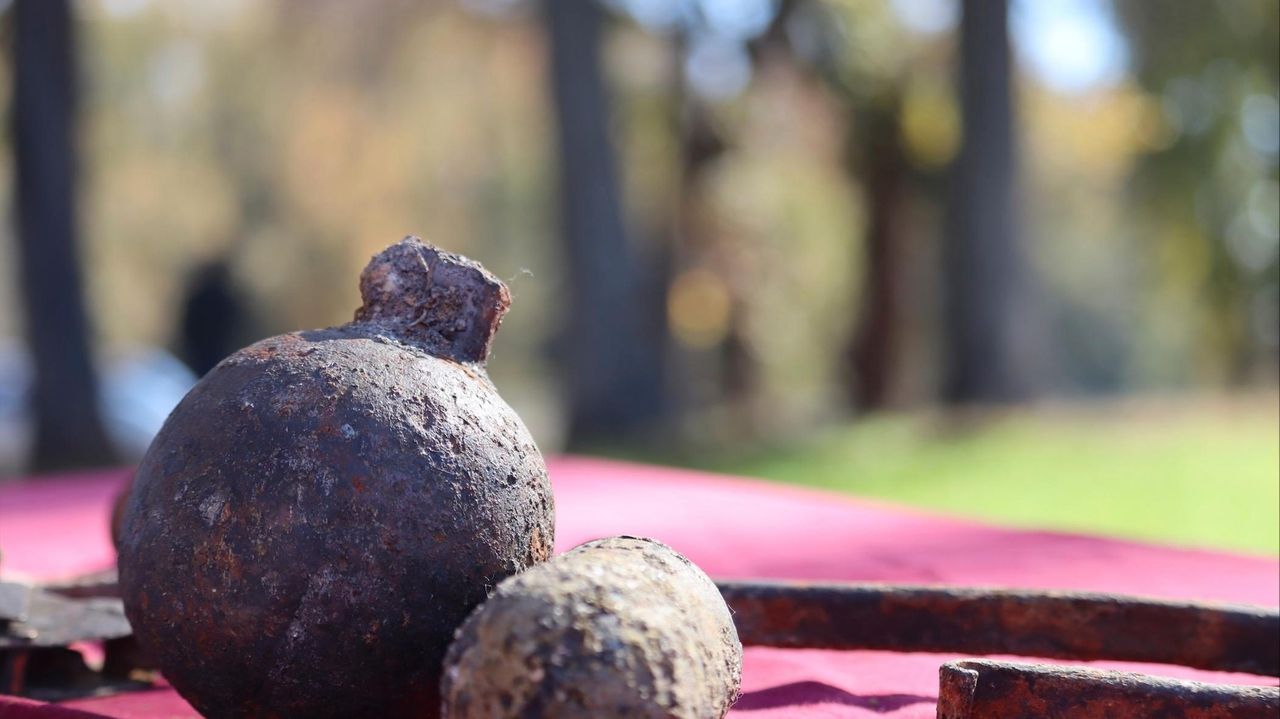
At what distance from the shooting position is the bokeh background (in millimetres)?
12359

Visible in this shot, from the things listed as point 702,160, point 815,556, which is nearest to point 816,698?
point 815,556

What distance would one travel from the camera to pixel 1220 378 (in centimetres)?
2323

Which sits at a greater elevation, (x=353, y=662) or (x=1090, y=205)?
(x=1090, y=205)

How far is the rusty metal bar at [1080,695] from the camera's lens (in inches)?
105

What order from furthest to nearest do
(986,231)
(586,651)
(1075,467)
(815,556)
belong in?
1. (986,231)
2. (1075,467)
3. (815,556)
4. (586,651)

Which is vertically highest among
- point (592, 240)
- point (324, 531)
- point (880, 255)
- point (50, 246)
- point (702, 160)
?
point (702, 160)

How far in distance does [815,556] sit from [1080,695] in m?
2.77

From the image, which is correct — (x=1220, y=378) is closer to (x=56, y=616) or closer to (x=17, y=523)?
(x=17, y=523)

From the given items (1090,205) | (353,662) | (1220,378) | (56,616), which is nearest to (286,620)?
(353,662)

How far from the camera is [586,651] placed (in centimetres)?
231

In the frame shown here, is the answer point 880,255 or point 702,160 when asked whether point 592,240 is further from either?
point 880,255

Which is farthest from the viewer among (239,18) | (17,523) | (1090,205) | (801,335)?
(1090,205)

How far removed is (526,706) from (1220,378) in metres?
23.5

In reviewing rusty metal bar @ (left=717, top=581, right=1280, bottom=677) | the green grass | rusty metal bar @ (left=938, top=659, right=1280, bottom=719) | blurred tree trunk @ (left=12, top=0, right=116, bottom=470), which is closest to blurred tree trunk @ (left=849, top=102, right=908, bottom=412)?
the green grass
